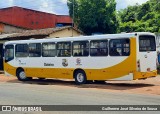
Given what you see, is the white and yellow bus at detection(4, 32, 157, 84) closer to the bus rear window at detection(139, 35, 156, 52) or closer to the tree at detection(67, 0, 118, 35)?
the bus rear window at detection(139, 35, 156, 52)

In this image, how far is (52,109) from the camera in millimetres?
11586

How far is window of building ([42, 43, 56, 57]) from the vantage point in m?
22.8

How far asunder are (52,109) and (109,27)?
122ft

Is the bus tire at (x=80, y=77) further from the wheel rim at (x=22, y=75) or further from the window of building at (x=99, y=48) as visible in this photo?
the wheel rim at (x=22, y=75)

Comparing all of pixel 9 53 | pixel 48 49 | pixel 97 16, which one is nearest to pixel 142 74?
pixel 48 49

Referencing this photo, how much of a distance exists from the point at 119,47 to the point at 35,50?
22.9 ft

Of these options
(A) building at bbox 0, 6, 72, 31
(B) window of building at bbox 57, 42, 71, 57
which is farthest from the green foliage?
(B) window of building at bbox 57, 42, 71, 57

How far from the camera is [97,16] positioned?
4738 centimetres

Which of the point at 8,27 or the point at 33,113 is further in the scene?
the point at 8,27

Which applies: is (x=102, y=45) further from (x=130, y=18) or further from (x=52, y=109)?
(x=130, y=18)

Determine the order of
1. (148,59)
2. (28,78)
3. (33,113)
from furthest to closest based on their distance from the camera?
(28,78), (148,59), (33,113)

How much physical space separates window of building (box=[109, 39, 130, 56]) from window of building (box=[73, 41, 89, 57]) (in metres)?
1.75

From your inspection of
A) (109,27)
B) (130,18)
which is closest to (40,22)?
(130,18)

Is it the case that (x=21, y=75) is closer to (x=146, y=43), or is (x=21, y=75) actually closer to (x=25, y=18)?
(x=146, y=43)
